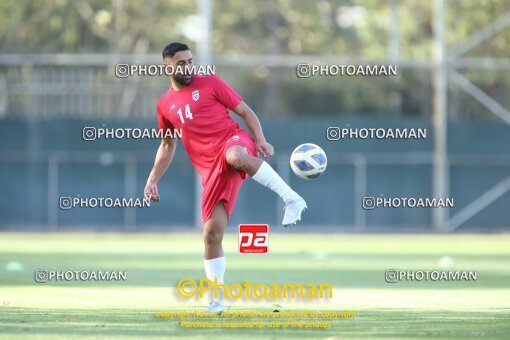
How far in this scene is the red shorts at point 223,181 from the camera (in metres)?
10.3

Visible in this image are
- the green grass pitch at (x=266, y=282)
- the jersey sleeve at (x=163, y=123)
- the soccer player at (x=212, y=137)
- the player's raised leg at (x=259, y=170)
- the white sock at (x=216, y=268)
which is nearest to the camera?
the green grass pitch at (x=266, y=282)

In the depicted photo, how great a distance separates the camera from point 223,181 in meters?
10.4

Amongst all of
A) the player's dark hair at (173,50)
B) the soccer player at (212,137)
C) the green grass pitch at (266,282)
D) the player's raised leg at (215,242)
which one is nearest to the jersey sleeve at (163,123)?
the soccer player at (212,137)

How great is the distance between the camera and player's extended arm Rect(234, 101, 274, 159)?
10062 mm

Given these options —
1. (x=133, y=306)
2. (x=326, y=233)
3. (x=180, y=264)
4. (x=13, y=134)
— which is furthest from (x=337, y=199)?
(x=133, y=306)

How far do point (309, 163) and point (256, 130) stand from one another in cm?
72

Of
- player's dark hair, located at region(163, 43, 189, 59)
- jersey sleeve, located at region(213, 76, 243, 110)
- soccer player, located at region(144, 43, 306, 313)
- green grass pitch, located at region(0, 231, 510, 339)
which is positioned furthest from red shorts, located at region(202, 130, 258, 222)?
green grass pitch, located at region(0, 231, 510, 339)

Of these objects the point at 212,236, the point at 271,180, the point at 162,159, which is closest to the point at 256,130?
the point at 271,180

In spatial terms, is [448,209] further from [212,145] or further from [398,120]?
[212,145]

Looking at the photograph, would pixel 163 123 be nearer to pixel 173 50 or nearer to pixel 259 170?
pixel 173 50

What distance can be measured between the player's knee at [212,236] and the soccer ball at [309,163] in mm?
974

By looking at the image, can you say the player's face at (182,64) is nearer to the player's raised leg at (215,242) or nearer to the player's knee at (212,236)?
the player's raised leg at (215,242)

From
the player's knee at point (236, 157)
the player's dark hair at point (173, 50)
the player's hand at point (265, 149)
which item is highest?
the player's dark hair at point (173, 50)

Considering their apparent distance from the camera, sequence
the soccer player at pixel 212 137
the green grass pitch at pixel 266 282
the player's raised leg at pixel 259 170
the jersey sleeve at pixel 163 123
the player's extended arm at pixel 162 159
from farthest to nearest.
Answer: the player's extended arm at pixel 162 159
the jersey sleeve at pixel 163 123
the soccer player at pixel 212 137
the player's raised leg at pixel 259 170
the green grass pitch at pixel 266 282
